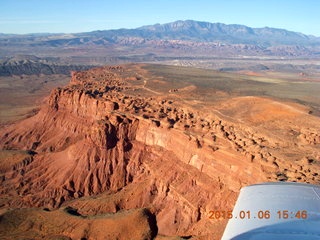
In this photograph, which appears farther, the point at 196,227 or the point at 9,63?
the point at 9,63

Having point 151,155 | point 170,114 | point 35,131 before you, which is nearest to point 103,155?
point 151,155

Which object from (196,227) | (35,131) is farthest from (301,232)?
(35,131)

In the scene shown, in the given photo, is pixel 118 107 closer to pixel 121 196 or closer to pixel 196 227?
pixel 121 196

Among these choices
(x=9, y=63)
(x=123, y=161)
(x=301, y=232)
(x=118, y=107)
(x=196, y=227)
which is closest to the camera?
(x=301, y=232)

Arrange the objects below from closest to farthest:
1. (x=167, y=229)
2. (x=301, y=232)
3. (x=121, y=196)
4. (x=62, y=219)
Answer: (x=301, y=232) → (x=167, y=229) → (x=62, y=219) → (x=121, y=196)

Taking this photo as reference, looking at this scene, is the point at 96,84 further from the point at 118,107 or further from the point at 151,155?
the point at 151,155

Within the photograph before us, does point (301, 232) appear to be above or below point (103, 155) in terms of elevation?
above
